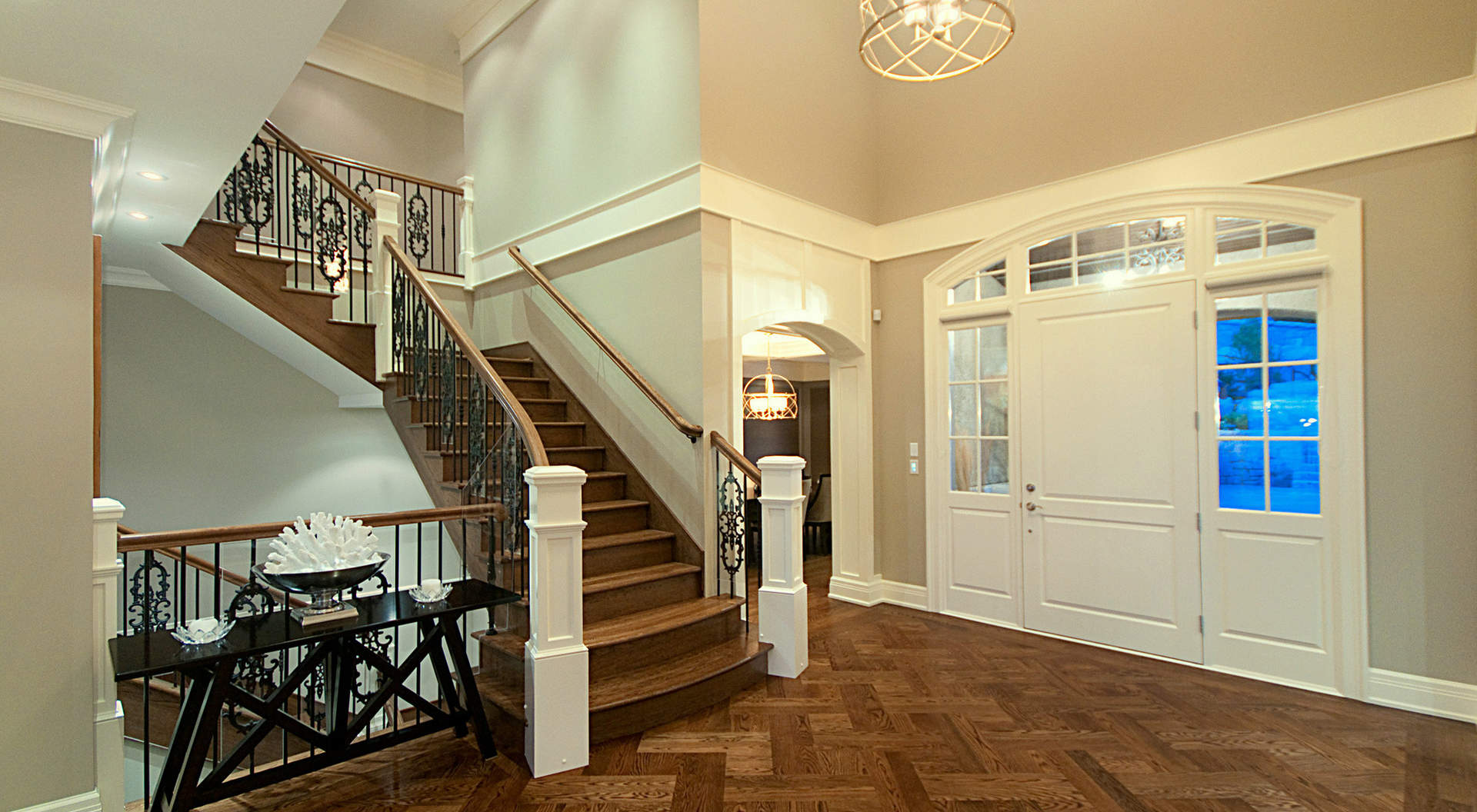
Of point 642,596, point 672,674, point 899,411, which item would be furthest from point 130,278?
point 899,411

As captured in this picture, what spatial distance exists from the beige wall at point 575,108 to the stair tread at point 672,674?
113 inches

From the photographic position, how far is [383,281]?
17.1 ft

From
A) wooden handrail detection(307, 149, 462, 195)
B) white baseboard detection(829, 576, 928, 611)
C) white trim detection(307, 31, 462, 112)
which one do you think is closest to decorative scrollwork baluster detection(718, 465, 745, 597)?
white baseboard detection(829, 576, 928, 611)

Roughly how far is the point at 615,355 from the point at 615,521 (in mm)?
1058

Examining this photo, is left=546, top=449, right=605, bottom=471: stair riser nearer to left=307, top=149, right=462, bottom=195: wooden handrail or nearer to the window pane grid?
left=307, top=149, right=462, bottom=195: wooden handrail

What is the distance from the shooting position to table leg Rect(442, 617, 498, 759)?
9.81 ft

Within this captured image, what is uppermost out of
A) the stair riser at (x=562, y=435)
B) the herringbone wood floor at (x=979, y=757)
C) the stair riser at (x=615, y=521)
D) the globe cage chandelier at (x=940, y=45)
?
the globe cage chandelier at (x=940, y=45)

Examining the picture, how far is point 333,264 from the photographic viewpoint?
581cm

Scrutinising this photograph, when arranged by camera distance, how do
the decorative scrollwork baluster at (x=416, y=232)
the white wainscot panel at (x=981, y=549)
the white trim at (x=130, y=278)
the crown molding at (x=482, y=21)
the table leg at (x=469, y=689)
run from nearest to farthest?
the table leg at (x=469, y=689) → the white wainscot panel at (x=981, y=549) → the white trim at (x=130, y=278) → the crown molding at (x=482, y=21) → the decorative scrollwork baluster at (x=416, y=232)

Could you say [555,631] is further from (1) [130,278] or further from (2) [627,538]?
(1) [130,278]

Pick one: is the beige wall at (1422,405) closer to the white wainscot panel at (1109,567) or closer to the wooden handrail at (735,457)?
the white wainscot panel at (1109,567)

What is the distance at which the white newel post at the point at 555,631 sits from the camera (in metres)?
2.88

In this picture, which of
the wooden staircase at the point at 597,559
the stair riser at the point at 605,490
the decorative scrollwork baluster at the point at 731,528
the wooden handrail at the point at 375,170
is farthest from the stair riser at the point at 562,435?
the wooden handrail at the point at 375,170

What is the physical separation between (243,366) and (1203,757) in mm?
7430
